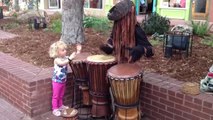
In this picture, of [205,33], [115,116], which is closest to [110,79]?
[115,116]

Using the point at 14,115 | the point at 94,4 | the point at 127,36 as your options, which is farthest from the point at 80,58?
the point at 94,4

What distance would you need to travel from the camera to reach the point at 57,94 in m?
4.33

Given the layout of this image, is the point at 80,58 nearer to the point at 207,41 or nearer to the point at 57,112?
the point at 57,112

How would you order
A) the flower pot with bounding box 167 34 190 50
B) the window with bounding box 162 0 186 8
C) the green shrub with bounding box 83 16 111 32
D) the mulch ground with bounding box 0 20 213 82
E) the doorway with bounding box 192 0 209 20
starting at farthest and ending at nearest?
the window with bounding box 162 0 186 8 → the doorway with bounding box 192 0 209 20 → the green shrub with bounding box 83 16 111 32 → the flower pot with bounding box 167 34 190 50 → the mulch ground with bounding box 0 20 213 82

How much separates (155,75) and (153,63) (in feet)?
2.40

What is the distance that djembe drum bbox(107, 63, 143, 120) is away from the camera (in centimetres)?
350

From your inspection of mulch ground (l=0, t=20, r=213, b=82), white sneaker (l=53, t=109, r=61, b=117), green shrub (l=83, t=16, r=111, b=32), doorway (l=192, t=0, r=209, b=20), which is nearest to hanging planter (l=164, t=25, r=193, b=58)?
mulch ground (l=0, t=20, r=213, b=82)

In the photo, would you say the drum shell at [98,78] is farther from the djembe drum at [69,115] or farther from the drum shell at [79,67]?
the djembe drum at [69,115]

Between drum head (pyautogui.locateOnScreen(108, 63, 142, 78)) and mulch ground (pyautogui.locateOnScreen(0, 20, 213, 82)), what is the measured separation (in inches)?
42.0

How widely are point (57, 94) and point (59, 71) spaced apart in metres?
0.34

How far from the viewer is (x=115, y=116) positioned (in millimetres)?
3924

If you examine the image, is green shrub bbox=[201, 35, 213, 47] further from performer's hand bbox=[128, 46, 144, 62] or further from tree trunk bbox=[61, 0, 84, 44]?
performer's hand bbox=[128, 46, 144, 62]

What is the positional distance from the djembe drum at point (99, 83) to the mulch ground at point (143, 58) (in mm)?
1049

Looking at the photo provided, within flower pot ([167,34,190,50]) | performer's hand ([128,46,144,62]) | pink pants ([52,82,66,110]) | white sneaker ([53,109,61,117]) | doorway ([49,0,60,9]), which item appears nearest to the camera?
performer's hand ([128,46,144,62])
